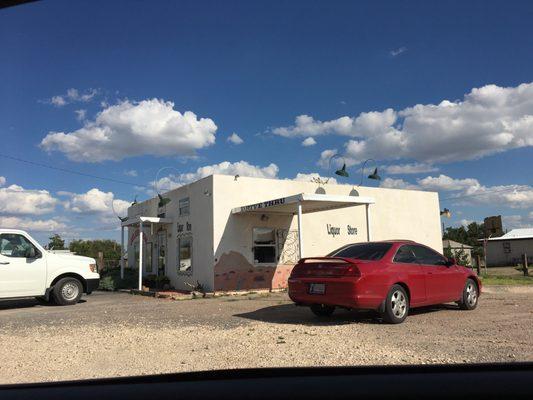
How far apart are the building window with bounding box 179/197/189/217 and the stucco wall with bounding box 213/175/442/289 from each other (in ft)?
7.89

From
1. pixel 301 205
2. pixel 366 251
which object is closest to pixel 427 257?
pixel 366 251

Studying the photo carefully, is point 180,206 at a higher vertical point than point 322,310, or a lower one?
higher

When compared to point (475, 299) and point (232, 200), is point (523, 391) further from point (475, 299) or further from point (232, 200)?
point (232, 200)

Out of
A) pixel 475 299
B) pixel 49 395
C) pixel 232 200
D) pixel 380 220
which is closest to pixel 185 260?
pixel 232 200

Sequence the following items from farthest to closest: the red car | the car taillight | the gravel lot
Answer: the car taillight
the red car
the gravel lot

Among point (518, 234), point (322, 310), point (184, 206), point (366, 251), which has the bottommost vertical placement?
point (322, 310)

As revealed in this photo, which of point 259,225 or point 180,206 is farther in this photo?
point 180,206

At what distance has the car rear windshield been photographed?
944 centimetres

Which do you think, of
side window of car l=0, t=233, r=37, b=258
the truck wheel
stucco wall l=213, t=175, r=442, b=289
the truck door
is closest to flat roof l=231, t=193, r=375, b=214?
stucco wall l=213, t=175, r=442, b=289

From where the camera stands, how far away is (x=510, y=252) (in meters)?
58.9

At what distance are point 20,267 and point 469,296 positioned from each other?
11.1 metres

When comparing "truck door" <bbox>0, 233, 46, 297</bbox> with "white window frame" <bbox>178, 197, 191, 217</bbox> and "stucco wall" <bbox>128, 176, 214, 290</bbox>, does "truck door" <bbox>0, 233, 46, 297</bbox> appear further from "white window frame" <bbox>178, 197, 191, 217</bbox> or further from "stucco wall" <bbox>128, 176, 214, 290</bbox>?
"white window frame" <bbox>178, 197, 191, 217</bbox>

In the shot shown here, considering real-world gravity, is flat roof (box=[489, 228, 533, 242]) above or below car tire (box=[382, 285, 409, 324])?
above

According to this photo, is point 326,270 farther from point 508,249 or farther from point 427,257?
point 508,249
